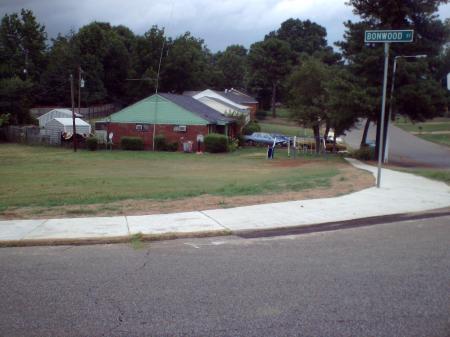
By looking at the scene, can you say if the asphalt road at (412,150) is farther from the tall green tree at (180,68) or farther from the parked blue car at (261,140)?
the tall green tree at (180,68)

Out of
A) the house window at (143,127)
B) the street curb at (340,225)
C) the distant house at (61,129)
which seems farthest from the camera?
the distant house at (61,129)

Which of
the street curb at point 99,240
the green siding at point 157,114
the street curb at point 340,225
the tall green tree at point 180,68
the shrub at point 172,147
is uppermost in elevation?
the tall green tree at point 180,68

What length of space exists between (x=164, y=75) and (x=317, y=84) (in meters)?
53.4

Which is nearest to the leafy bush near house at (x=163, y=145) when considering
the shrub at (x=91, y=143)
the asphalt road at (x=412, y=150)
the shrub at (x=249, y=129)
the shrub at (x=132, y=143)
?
the shrub at (x=132, y=143)

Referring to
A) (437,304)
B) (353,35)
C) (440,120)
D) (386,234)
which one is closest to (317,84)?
(353,35)

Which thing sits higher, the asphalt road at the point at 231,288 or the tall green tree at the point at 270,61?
the tall green tree at the point at 270,61

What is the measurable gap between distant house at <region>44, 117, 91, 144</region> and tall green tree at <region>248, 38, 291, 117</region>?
5098 cm

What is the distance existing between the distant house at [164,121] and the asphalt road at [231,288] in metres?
41.7

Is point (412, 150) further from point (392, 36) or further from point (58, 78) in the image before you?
point (58, 78)

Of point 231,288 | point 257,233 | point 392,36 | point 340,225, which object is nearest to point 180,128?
point 392,36

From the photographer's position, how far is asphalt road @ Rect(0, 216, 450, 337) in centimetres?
511

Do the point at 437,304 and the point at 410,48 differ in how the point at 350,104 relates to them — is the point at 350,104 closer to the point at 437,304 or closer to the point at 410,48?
the point at 410,48

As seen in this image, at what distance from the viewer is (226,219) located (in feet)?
34.5

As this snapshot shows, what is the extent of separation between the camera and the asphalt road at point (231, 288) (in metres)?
5.11
